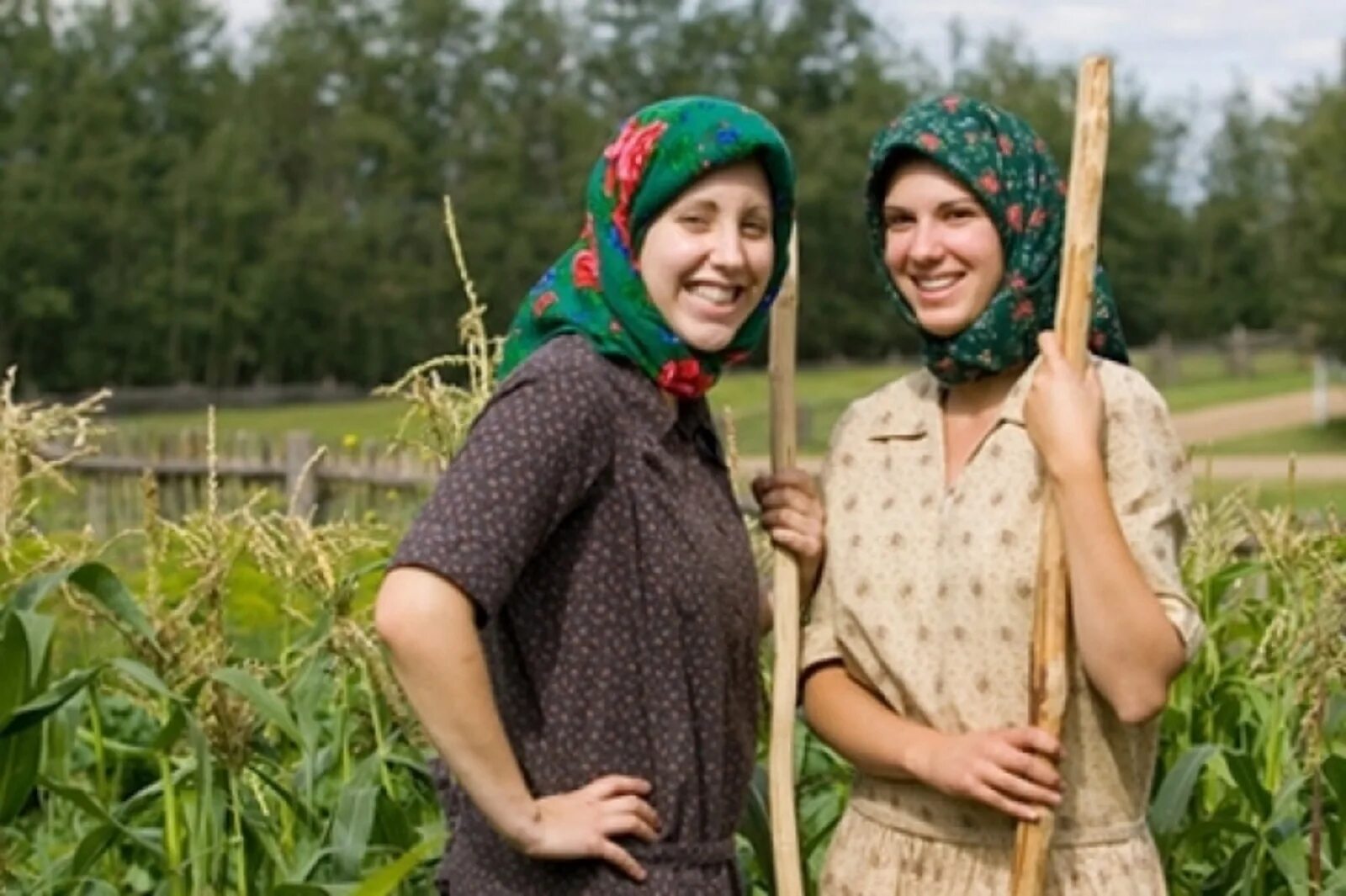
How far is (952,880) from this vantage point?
8.38 ft

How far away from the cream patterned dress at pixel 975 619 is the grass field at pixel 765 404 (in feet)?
71.1

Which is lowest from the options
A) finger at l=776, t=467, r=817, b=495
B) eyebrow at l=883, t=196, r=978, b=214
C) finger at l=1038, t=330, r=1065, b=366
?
finger at l=776, t=467, r=817, b=495

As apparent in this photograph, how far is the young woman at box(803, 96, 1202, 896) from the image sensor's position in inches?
92.9

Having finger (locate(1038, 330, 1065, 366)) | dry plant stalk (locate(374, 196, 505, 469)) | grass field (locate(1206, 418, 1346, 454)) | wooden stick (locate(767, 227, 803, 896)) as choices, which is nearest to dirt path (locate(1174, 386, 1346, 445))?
grass field (locate(1206, 418, 1346, 454))

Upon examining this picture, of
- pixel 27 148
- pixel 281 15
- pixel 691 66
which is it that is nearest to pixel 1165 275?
pixel 691 66

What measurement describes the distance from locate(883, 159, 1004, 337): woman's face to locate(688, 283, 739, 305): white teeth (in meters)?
0.26

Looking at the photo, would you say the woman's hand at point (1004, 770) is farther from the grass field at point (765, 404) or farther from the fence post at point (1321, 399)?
the fence post at point (1321, 399)

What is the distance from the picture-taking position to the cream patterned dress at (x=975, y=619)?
243 cm

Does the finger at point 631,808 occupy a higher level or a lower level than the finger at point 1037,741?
lower

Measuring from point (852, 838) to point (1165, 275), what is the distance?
210 feet

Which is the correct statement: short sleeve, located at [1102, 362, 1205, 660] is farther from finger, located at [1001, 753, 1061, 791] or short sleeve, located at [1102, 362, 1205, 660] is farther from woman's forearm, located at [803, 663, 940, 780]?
woman's forearm, located at [803, 663, 940, 780]

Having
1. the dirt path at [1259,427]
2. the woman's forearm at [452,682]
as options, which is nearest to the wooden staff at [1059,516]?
the woman's forearm at [452,682]

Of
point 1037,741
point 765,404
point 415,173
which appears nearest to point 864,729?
point 1037,741

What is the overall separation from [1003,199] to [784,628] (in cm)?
57
